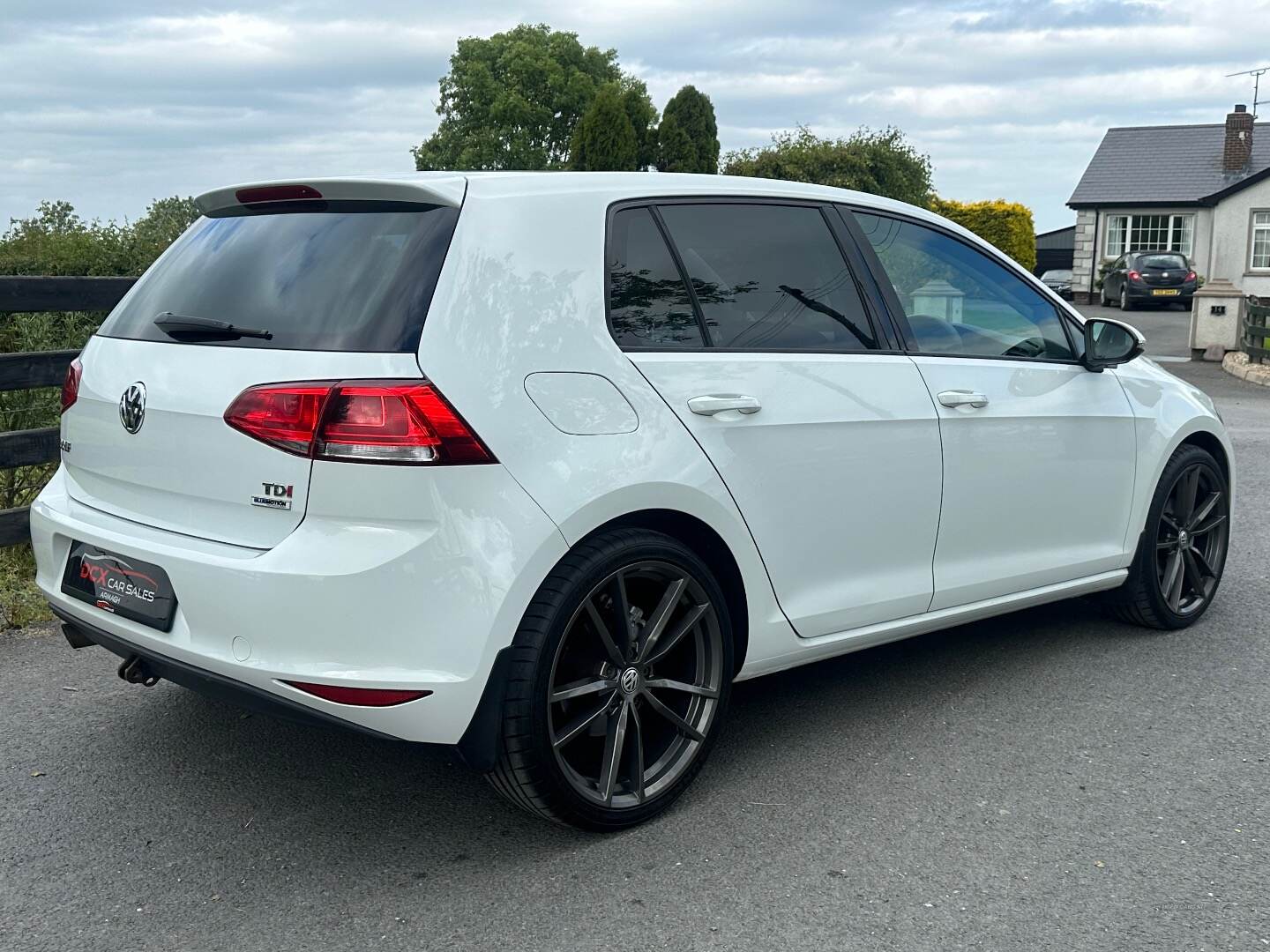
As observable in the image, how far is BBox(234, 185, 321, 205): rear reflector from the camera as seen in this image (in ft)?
11.7

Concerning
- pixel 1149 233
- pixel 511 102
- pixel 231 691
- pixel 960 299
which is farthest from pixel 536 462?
pixel 511 102

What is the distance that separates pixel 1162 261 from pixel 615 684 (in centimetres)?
3899

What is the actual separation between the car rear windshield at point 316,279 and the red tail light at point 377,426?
0.40ft

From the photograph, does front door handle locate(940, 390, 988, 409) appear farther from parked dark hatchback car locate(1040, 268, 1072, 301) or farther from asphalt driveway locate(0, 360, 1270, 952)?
parked dark hatchback car locate(1040, 268, 1072, 301)

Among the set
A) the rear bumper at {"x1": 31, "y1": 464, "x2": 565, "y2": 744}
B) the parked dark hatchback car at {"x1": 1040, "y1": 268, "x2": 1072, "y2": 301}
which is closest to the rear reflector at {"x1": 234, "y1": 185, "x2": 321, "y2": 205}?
the rear bumper at {"x1": 31, "y1": 464, "x2": 565, "y2": 744}

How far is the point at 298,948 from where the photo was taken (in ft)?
9.86

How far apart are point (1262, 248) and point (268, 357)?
4764 centimetres

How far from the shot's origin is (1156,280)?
38.4 metres

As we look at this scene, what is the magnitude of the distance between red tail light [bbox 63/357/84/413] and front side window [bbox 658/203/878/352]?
5.69ft

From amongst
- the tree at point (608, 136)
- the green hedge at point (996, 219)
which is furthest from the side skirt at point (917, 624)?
the tree at point (608, 136)

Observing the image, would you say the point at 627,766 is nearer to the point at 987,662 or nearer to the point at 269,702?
the point at 269,702

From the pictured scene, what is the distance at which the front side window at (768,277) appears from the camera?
3.88 meters

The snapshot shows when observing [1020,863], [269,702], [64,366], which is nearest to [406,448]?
[269,702]

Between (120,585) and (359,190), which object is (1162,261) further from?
(120,585)
